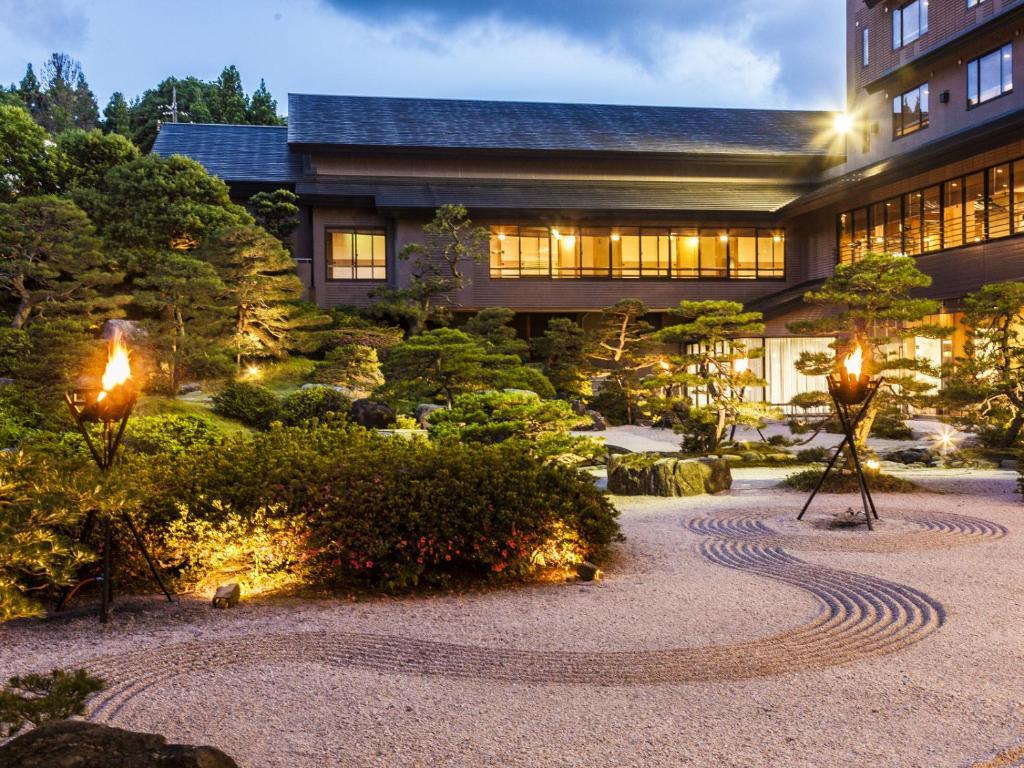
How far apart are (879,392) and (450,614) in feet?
33.1

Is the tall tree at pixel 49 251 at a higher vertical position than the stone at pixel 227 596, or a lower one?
higher

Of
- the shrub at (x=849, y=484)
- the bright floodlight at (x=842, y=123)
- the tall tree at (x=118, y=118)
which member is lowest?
the shrub at (x=849, y=484)

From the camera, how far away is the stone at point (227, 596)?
20.8ft

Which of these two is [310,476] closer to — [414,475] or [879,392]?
[414,475]

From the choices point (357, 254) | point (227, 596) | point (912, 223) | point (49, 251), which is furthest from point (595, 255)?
point (227, 596)

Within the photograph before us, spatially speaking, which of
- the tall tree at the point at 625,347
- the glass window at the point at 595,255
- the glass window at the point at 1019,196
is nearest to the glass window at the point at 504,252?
the glass window at the point at 595,255

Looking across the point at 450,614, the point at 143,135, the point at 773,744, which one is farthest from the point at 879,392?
the point at 143,135

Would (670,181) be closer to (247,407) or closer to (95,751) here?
(247,407)

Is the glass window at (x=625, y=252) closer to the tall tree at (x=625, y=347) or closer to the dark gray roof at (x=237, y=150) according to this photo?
the tall tree at (x=625, y=347)

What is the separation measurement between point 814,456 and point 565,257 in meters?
17.4

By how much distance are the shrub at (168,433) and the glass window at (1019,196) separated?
19.4 m

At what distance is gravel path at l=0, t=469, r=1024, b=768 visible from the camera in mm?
3977

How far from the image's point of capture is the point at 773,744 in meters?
3.96

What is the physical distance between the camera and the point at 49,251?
69.2ft
